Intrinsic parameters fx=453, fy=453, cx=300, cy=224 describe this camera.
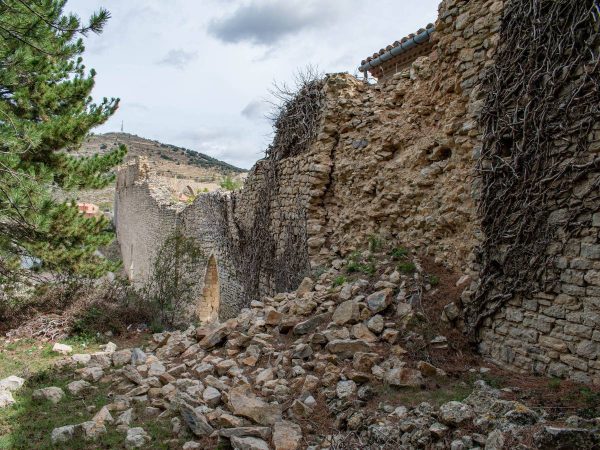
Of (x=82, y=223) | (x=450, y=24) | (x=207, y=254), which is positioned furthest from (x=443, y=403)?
(x=207, y=254)

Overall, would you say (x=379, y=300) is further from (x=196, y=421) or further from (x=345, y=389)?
(x=196, y=421)

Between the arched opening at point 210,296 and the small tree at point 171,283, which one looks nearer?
the small tree at point 171,283

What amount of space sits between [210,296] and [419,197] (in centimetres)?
841

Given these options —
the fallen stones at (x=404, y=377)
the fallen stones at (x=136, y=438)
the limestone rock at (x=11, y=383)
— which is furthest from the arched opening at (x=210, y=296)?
the fallen stones at (x=404, y=377)

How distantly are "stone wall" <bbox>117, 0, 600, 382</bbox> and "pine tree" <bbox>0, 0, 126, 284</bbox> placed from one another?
3.22 m

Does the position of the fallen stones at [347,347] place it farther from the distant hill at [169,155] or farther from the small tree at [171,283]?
the distant hill at [169,155]

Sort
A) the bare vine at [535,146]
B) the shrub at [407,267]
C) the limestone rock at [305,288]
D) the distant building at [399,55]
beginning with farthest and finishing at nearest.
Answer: the distant building at [399,55], the limestone rock at [305,288], the shrub at [407,267], the bare vine at [535,146]

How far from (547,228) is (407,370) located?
1622mm

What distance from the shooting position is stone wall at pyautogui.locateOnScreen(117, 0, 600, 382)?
Result: 3512 mm

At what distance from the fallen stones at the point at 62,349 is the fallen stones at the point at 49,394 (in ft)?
6.95

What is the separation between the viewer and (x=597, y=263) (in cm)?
330

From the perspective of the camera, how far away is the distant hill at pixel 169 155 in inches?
1747

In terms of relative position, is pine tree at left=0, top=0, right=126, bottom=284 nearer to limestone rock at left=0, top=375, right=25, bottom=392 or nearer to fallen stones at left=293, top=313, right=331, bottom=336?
limestone rock at left=0, top=375, right=25, bottom=392

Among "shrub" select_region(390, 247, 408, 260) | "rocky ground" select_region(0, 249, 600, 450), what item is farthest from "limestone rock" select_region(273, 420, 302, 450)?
"shrub" select_region(390, 247, 408, 260)
